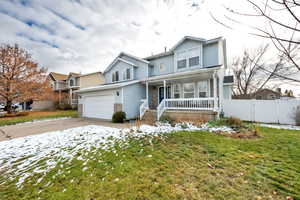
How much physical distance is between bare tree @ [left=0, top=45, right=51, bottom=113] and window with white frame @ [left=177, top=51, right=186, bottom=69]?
63.8ft

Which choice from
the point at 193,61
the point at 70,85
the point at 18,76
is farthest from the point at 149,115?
the point at 70,85

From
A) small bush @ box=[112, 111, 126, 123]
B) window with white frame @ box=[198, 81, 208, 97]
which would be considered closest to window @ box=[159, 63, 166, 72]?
window with white frame @ box=[198, 81, 208, 97]

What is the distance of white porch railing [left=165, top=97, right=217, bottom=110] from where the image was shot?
873 cm

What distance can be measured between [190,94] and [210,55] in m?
3.66

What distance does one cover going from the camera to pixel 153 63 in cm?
1386

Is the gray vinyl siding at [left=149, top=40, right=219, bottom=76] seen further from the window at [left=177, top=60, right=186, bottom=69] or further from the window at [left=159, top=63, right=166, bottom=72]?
the window at [left=177, top=60, right=186, bottom=69]

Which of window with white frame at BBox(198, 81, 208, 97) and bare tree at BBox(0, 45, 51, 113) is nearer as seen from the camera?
window with white frame at BBox(198, 81, 208, 97)

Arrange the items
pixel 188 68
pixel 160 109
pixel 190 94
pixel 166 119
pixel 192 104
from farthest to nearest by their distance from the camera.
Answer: pixel 188 68 → pixel 190 94 → pixel 160 109 → pixel 192 104 → pixel 166 119

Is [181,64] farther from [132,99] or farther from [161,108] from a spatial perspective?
[132,99]

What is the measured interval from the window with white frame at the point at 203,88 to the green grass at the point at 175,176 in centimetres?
666

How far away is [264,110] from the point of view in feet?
29.4

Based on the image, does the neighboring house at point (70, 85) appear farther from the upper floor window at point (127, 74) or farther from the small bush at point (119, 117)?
the small bush at point (119, 117)

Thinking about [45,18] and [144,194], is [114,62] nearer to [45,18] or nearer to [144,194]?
[45,18]

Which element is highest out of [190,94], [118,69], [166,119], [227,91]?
[118,69]
